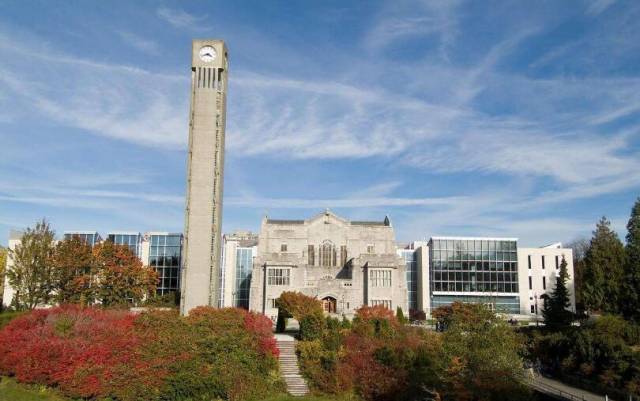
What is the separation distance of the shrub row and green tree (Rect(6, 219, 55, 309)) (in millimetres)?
12275

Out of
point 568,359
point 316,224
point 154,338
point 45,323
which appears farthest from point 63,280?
point 568,359

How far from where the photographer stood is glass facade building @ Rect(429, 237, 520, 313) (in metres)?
70.4

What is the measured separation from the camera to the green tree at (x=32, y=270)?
45.2 meters

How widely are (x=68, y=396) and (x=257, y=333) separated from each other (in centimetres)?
1128

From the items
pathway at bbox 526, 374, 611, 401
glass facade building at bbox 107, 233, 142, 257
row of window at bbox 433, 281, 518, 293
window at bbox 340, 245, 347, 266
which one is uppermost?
glass facade building at bbox 107, 233, 142, 257

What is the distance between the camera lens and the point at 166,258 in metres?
65.6

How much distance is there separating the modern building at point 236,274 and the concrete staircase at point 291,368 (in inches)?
1264

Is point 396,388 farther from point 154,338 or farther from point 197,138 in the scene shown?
point 197,138

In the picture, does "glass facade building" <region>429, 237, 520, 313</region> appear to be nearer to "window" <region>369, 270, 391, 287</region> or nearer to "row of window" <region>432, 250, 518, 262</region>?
"row of window" <region>432, 250, 518, 262</region>

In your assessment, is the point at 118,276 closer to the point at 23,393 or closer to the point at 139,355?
the point at 139,355

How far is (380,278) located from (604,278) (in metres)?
21.4

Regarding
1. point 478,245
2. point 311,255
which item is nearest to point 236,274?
point 311,255

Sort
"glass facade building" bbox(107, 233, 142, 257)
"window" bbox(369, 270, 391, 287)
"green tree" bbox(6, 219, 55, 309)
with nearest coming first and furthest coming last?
"green tree" bbox(6, 219, 55, 309), "window" bbox(369, 270, 391, 287), "glass facade building" bbox(107, 233, 142, 257)

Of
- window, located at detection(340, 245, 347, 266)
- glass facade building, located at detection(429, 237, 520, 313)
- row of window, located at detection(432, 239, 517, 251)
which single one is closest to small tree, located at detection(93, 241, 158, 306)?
window, located at detection(340, 245, 347, 266)
